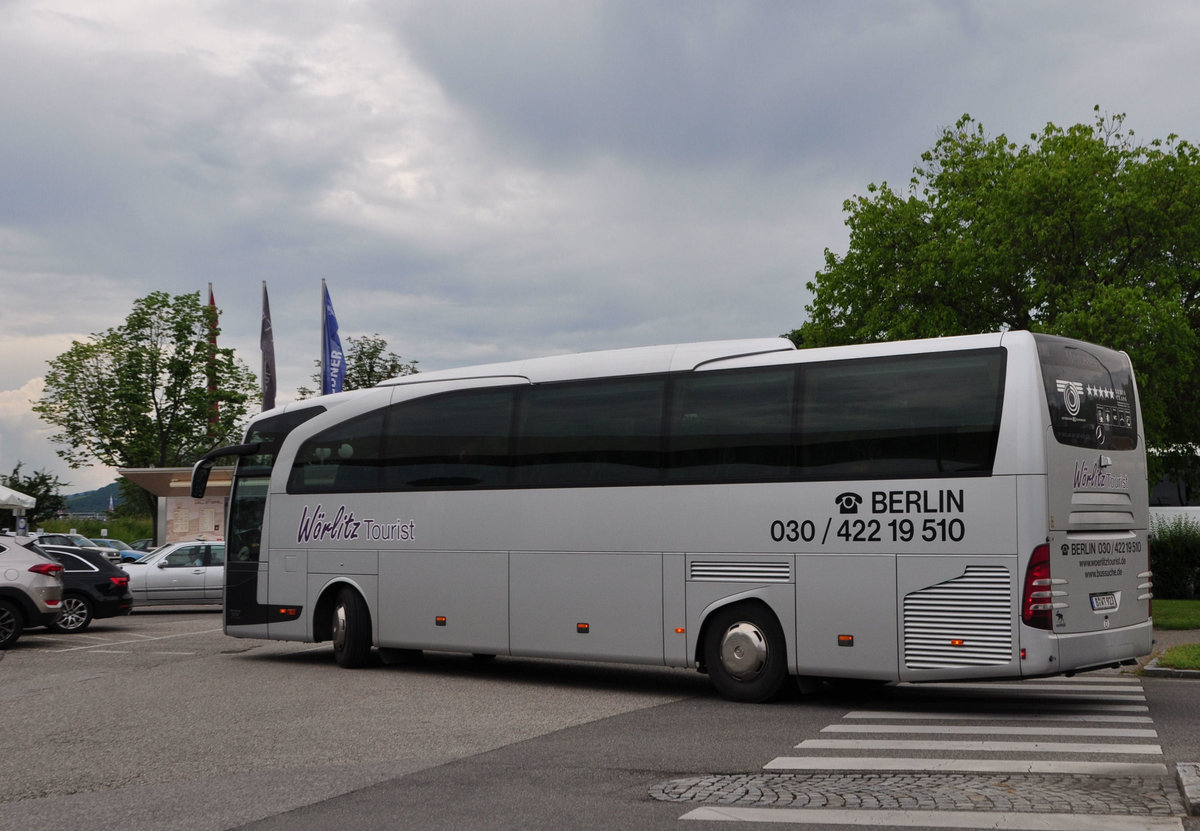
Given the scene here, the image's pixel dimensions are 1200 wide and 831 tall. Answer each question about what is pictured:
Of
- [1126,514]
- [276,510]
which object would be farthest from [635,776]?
[276,510]

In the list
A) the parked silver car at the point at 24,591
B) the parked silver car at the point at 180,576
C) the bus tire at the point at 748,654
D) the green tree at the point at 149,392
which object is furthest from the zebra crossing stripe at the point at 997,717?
the green tree at the point at 149,392

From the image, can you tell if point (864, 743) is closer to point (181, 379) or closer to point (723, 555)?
point (723, 555)

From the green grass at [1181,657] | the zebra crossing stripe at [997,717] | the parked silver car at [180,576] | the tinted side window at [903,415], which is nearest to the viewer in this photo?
the zebra crossing stripe at [997,717]

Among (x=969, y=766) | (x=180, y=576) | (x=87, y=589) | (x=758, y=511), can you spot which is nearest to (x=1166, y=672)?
(x=758, y=511)

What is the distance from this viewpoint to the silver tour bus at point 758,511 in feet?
35.4

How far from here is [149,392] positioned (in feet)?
199

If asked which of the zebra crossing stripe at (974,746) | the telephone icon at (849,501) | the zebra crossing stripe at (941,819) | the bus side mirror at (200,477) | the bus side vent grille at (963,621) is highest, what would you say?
the bus side mirror at (200,477)

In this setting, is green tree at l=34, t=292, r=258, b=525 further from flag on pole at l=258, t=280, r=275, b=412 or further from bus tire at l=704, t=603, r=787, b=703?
bus tire at l=704, t=603, r=787, b=703

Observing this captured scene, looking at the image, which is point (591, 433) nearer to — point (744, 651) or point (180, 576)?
point (744, 651)

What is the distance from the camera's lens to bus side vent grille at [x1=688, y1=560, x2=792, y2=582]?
1197 cm

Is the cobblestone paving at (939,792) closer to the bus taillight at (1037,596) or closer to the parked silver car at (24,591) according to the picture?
the bus taillight at (1037,596)

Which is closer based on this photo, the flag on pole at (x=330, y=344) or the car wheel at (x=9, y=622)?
the car wheel at (x=9, y=622)

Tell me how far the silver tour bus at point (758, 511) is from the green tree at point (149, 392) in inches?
1833

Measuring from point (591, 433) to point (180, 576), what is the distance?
1749 centimetres
